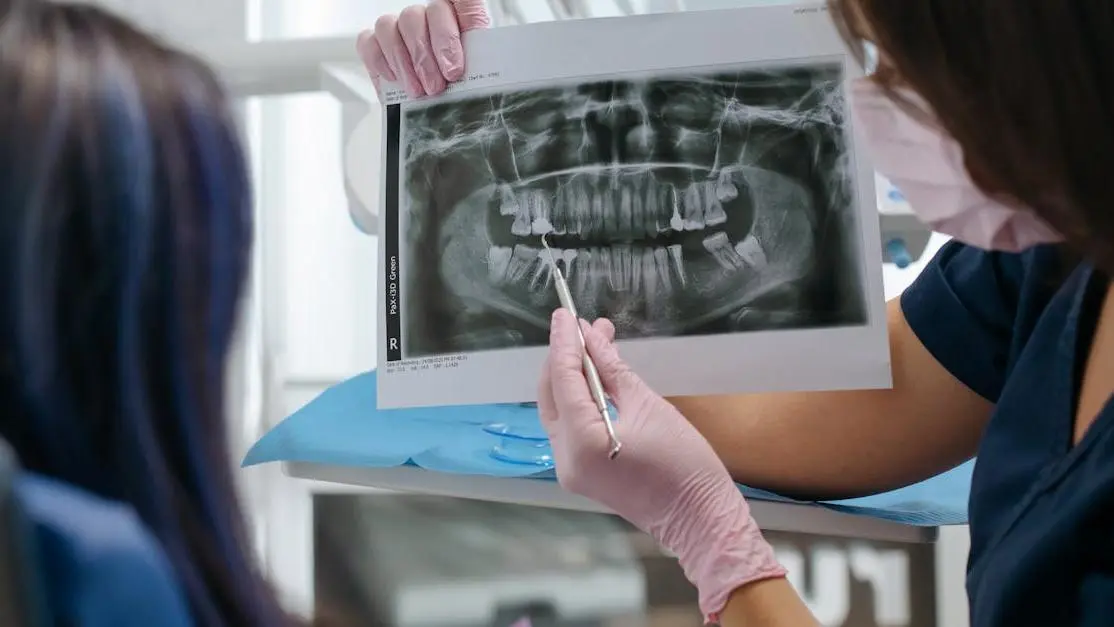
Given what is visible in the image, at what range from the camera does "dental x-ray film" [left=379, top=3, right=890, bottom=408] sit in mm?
830

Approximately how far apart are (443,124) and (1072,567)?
0.61 m

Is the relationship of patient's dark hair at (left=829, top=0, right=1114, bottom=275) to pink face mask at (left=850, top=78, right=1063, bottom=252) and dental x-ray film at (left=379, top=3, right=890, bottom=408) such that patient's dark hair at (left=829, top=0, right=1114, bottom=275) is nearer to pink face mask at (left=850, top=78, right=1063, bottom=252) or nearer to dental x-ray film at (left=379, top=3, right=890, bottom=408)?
pink face mask at (left=850, top=78, right=1063, bottom=252)

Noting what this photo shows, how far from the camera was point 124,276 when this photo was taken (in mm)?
441

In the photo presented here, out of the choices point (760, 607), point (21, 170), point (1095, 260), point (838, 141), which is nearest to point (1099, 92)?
point (1095, 260)

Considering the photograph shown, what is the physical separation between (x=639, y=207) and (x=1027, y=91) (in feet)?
1.15

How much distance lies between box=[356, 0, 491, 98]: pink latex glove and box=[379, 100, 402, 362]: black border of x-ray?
0.12 feet

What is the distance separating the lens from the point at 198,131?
48 centimetres

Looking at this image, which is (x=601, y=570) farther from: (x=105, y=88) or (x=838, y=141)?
(x=105, y=88)

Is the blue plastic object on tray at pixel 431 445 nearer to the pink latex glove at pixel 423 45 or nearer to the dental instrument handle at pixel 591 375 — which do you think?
the dental instrument handle at pixel 591 375

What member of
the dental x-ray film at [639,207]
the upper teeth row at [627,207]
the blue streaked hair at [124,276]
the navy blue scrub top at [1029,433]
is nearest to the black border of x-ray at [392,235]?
the dental x-ray film at [639,207]

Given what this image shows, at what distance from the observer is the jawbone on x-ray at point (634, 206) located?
84 cm

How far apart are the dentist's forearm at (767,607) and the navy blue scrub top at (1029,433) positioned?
0.13 metres

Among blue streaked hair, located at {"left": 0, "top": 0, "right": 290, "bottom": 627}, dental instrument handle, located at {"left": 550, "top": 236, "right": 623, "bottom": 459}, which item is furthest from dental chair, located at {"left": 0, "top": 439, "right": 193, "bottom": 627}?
dental instrument handle, located at {"left": 550, "top": 236, "right": 623, "bottom": 459}

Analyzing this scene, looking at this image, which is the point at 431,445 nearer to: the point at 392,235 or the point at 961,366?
the point at 392,235
